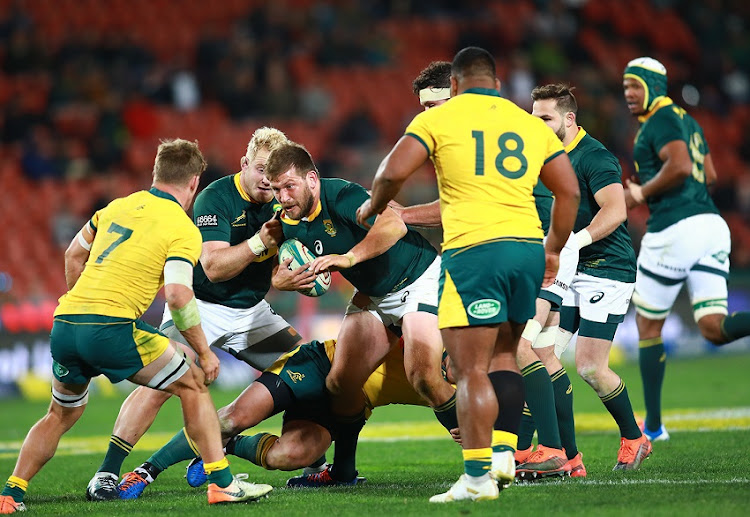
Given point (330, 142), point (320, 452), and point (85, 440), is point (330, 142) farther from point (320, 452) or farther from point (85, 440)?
point (320, 452)

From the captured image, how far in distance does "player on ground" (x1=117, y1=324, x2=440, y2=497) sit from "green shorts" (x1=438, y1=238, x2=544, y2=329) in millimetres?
1642

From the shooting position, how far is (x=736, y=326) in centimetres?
682

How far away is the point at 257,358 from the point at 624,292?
277 cm

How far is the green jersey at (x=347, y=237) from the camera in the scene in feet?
21.3

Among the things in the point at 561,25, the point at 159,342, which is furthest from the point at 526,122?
the point at 561,25

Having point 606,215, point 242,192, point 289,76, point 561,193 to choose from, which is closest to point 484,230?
point 561,193

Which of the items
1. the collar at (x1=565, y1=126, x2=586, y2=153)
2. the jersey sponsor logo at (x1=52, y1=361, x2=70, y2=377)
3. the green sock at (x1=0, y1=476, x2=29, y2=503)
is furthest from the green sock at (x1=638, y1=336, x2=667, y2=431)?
the green sock at (x1=0, y1=476, x2=29, y2=503)

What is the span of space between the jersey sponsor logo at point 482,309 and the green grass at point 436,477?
95 centimetres

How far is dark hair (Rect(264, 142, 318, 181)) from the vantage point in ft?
20.4

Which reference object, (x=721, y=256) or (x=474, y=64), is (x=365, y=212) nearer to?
(x=474, y=64)

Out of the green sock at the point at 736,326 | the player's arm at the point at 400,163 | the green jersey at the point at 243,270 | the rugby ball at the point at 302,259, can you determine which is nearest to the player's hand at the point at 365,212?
the player's arm at the point at 400,163

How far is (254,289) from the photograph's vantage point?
300 inches

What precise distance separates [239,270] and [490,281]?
236 cm

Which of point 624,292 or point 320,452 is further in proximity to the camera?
point 624,292
